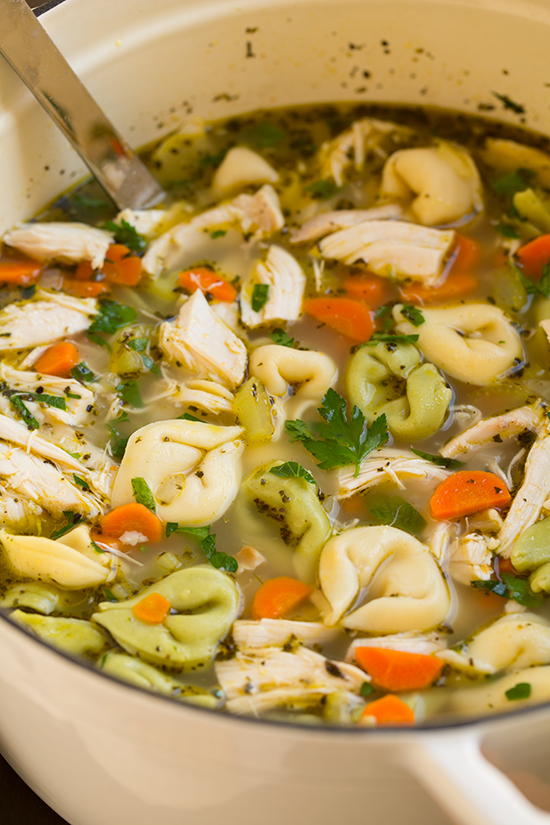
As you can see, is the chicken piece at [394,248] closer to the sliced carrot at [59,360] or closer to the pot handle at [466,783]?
the sliced carrot at [59,360]

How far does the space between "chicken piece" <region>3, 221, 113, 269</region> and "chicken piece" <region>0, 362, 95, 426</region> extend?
1.45 ft

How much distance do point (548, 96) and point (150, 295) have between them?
4.79 feet

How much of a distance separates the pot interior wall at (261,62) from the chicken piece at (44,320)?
34 centimetres

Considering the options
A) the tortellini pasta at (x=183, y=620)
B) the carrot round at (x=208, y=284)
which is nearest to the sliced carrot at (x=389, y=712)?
the tortellini pasta at (x=183, y=620)

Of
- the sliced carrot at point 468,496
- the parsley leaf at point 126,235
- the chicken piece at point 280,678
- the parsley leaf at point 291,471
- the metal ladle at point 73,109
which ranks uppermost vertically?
the metal ladle at point 73,109

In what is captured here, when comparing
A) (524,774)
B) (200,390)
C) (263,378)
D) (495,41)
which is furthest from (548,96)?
(524,774)

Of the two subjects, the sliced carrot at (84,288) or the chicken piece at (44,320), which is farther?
the sliced carrot at (84,288)

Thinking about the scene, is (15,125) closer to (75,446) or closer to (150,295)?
(150,295)

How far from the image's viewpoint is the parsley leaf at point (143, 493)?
192 centimetres

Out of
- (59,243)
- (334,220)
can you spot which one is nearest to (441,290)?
(334,220)

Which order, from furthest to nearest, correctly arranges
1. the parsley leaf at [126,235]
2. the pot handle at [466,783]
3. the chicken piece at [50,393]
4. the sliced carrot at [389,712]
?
the parsley leaf at [126,235], the chicken piece at [50,393], the sliced carrot at [389,712], the pot handle at [466,783]

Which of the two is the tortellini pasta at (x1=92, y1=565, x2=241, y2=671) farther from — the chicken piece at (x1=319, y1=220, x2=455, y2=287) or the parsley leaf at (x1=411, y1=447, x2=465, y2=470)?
the chicken piece at (x1=319, y1=220, x2=455, y2=287)

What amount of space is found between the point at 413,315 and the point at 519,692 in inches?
44.5

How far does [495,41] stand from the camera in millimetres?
2414
